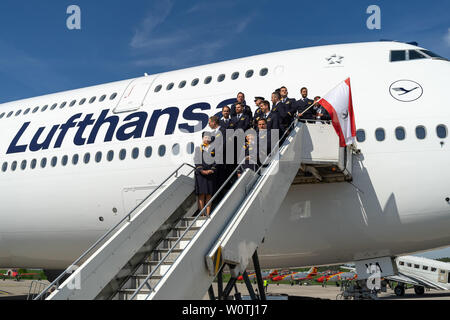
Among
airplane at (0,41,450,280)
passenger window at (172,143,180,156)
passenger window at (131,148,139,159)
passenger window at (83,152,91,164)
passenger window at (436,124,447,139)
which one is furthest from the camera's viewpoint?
passenger window at (83,152,91,164)

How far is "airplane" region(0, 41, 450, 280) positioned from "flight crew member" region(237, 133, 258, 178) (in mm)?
1986

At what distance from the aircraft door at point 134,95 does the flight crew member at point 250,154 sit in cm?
497

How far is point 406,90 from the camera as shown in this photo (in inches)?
390

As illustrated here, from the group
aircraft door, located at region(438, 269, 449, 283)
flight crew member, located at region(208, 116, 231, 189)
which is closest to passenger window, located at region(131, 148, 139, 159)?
flight crew member, located at region(208, 116, 231, 189)

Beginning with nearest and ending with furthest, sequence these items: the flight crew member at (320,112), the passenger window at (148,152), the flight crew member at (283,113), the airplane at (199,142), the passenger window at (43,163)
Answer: the flight crew member at (283,113) < the airplane at (199,142) < the flight crew member at (320,112) < the passenger window at (148,152) < the passenger window at (43,163)

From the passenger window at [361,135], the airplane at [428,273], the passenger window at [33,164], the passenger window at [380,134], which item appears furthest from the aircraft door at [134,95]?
the airplane at [428,273]

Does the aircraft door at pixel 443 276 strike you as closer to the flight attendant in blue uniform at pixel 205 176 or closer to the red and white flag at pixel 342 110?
the red and white flag at pixel 342 110

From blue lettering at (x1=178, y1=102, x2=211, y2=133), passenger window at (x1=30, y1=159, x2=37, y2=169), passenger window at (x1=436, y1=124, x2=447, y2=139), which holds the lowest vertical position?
passenger window at (x1=436, y1=124, x2=447, y2=139)

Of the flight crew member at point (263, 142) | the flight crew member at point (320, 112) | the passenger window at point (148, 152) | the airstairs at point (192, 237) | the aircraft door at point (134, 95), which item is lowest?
the airstairs at point (192, 237)

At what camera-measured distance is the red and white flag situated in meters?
9.16

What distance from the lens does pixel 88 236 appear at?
39.6 ft

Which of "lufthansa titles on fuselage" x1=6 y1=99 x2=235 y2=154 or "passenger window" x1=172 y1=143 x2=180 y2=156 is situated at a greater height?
"lufthansa titles on fuselage" x1=6 y1=99 x2=235 y2=154

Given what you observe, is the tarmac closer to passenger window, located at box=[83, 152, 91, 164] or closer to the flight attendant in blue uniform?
passenger window, located at box=[83, 152, 91, 164]

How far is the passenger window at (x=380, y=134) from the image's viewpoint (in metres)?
9.59
